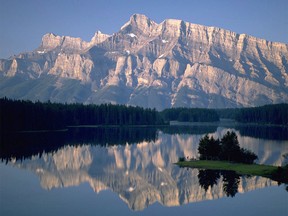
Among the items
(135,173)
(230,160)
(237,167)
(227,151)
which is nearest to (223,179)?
Result: (237,167)

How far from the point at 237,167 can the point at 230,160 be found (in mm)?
7706

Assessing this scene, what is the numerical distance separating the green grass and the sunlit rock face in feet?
10.9

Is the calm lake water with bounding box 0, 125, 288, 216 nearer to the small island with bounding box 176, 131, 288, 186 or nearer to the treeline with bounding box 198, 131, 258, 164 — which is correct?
the small island with bounding box 176, 131, 288, 186

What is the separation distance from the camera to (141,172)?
100 metres

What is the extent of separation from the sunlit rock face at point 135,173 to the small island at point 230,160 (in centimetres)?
340

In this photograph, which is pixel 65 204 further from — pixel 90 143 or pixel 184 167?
pixel 90 143

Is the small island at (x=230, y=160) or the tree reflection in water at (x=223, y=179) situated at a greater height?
the small island at (x=230, y=160)

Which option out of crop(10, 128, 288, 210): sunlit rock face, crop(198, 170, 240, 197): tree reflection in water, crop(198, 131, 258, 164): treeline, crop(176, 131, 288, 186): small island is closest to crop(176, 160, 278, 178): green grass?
crop(176, 131, 288, 186): small island

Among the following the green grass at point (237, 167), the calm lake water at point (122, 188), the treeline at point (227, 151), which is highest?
the treeline at point (227, 151)

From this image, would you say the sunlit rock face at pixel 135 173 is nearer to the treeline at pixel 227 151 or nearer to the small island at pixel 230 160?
the small island at pixel 230 160

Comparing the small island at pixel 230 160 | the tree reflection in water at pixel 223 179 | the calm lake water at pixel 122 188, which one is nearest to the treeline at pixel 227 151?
the small island at pixel 230 160

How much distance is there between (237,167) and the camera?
9325 centimetres

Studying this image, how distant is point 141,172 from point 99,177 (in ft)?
37.4

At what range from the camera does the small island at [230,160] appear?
8694 centimetres
